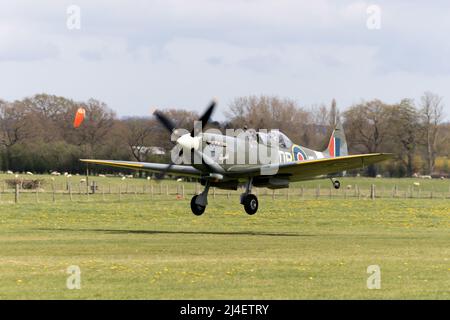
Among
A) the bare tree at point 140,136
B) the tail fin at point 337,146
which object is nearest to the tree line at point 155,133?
the bare tree at point 140,136

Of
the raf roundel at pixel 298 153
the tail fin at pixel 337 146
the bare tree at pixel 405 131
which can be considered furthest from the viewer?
the bare tree at pixel 405 131

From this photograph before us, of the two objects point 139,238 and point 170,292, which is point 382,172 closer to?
point 139,238

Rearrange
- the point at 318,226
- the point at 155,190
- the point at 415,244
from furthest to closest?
the point at 155,190 → the point at 318,226 → the point at 415,244

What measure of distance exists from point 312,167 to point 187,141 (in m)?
5.45

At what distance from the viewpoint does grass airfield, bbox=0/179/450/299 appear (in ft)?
60.2

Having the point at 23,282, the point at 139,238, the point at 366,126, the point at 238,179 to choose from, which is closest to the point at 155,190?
the point at 366,126

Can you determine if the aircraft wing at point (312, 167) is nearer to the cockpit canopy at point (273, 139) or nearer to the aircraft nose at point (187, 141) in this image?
the cockpit canopy at point (273, 139)

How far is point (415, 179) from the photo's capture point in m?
99.6

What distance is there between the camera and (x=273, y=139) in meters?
36.5

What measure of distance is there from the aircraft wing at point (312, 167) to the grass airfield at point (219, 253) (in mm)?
2464

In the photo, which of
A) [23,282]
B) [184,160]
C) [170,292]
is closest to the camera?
[170,292]

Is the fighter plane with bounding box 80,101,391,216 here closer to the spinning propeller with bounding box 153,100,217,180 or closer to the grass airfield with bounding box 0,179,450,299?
the spinning propeller with bounding box 153,100,217,180

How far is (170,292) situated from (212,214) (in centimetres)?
2724

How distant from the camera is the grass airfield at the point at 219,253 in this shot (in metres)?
18.4
